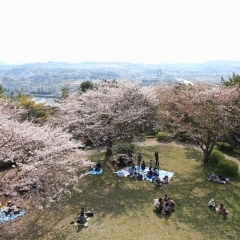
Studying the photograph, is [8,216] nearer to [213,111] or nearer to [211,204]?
[211,204]

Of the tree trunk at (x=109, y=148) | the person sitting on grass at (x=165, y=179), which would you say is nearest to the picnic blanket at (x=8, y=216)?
the person sitting on grass at (x=165, y=179)

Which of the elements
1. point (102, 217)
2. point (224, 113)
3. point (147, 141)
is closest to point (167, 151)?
point (147, 141)

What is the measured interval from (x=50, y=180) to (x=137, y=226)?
4579 millimetres

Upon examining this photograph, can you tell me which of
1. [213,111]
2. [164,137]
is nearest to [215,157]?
[213,111]

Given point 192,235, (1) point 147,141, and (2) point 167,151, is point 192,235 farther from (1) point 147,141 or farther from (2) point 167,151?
(1) point 147,141

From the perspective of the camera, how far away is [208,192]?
52.6ft

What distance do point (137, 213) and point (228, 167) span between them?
27.5 feet

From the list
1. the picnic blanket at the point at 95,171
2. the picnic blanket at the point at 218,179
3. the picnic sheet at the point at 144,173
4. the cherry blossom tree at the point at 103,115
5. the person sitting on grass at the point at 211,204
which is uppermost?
the cherry blossom tree at the point at 103,115

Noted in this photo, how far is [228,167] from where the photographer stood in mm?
18406

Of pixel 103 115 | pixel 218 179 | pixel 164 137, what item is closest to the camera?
pixel 218 179

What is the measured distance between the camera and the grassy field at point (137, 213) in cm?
1176

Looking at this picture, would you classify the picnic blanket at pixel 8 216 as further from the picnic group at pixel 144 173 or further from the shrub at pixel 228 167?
the shrub at pixel 228 167

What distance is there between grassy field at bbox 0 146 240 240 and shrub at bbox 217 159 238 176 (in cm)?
75

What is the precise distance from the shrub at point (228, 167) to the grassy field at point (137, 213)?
2.45 feet
